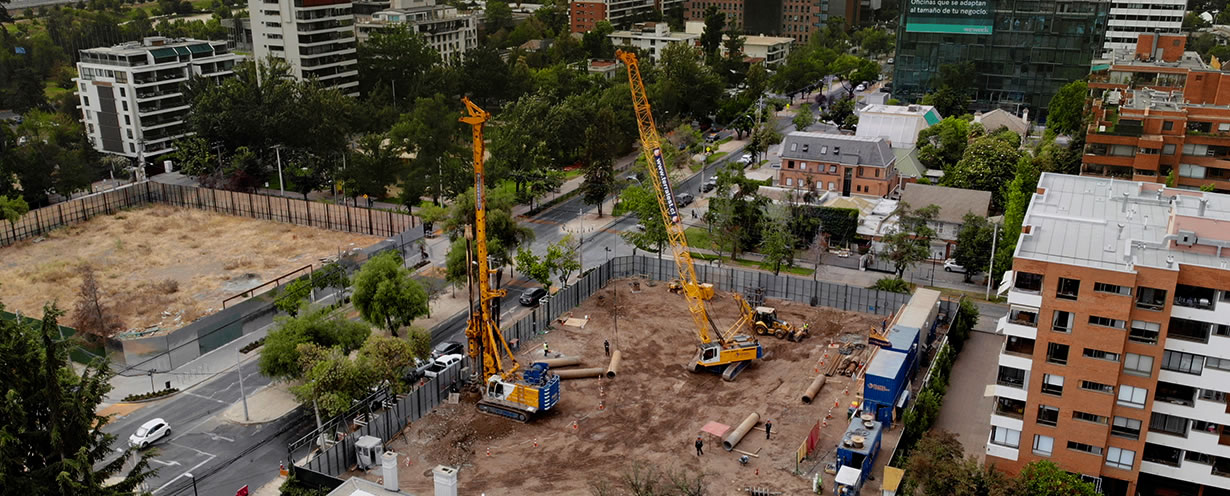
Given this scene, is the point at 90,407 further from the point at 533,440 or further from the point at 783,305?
the point at 783,305

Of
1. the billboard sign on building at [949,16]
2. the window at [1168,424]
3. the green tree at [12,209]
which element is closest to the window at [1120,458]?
the window at [1168,424]

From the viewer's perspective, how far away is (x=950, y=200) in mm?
95688

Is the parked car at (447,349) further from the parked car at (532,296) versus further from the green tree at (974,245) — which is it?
the green tree at (974,245)

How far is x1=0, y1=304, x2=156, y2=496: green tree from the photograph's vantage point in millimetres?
34406

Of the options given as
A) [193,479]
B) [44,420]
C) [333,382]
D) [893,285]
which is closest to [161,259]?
[333,382]

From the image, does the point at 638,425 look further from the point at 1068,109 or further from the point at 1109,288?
the point at 1068,109

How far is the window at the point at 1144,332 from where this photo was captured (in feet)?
159

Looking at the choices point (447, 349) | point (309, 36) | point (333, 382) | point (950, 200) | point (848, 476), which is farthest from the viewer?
point (309, 36)

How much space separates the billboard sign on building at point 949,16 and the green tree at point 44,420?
142m

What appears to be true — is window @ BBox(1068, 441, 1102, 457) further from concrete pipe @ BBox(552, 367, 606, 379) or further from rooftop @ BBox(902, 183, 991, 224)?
rooftop @ BBox(902, 183, 991, 224)

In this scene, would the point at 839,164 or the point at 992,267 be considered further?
the point at 839,164

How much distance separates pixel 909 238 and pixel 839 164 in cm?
2237

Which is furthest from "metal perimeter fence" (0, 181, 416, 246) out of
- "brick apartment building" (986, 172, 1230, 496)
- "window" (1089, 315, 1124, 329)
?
"window" (1089, 315, 1124, 329)

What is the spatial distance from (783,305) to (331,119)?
65940 mm
